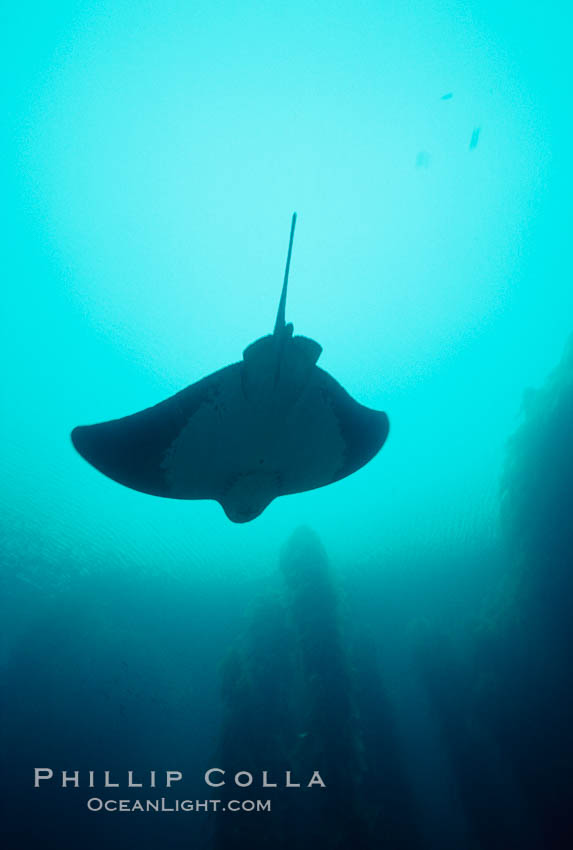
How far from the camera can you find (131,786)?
12789 mm

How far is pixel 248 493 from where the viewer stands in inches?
161

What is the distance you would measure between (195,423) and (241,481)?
0.86 meters

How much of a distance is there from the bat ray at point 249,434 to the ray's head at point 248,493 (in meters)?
0.01

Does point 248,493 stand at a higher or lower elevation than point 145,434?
lower

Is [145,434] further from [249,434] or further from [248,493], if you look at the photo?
[248,493]

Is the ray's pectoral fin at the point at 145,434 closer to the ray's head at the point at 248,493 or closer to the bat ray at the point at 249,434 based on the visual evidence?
the bat ray at the point at 249,434

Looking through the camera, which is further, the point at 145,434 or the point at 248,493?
the point at 248,493

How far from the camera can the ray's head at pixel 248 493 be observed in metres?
4.10

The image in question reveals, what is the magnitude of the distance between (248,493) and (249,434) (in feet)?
2.31

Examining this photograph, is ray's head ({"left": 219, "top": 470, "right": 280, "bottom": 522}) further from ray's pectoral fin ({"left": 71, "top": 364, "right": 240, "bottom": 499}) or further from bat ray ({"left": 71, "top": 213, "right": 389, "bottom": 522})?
ray's pectoral fin ({"left": 71, "top": 364, "right": 240, "bottom": 499})

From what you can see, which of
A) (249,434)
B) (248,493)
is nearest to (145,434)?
(249,434)

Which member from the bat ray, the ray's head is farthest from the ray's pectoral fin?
the ray's head

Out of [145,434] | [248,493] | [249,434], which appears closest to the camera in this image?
[145,434]

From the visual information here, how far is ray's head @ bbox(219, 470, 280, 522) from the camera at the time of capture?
13.5ft
